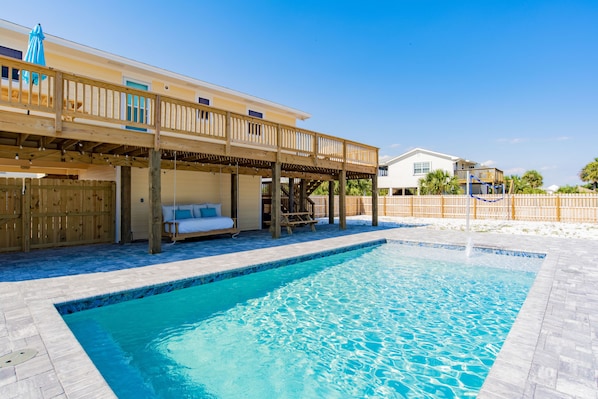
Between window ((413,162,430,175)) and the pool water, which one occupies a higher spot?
window ((413,162,430,175))

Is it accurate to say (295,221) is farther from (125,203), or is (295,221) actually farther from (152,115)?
(152,115)

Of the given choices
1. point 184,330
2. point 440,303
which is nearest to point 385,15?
point 440,303

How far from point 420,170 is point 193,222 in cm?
2776

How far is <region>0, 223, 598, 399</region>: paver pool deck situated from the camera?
228 centimetres

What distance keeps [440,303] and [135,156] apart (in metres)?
8.67

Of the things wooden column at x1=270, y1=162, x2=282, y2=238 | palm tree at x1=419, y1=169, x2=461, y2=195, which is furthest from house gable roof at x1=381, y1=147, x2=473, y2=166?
wooden column at x1=270, y1=162, x2=282, y2=238

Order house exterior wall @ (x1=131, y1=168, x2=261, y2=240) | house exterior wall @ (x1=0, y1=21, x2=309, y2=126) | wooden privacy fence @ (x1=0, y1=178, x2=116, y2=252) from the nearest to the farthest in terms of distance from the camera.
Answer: wooden privacy fence @ (x1=0, y1=178, x2=116, y2=252) → house exterior wall @ (x1=0, y1=21, x2=309, y2=126) → house exterior wall @ (x1=131, y1=168, x2=261, y2=240)

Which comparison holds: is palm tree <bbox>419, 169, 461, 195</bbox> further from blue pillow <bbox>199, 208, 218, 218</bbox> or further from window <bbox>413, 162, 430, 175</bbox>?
blue pillow <bbox>199, 208, 218, 218</bbox>

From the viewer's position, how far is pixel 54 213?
8.36m

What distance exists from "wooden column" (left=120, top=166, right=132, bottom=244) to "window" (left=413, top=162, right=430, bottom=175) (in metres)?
28.5

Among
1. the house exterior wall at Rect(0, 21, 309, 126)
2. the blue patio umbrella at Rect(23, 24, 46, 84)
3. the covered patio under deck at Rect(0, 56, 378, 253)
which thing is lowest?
the covered patio under deck at Rect(0, 56, 378, 253)

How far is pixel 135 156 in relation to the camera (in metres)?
9.18

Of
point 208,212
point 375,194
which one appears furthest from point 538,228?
point 208,212

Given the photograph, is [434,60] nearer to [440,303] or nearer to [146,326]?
[440,303]
